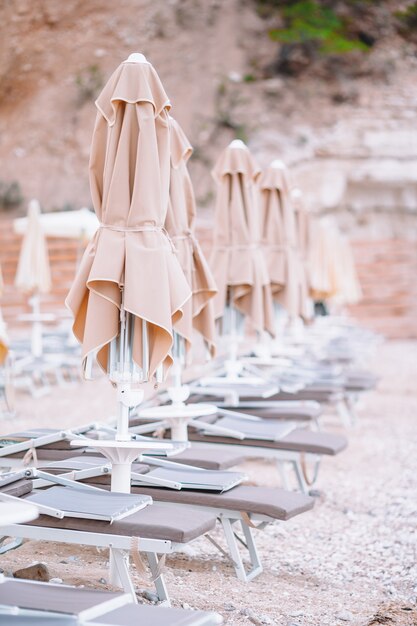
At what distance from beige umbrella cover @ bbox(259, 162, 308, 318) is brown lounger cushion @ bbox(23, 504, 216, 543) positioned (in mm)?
5313

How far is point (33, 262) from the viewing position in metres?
11.9

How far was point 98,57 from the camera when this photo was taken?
113 ft

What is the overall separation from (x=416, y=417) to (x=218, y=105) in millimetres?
21643

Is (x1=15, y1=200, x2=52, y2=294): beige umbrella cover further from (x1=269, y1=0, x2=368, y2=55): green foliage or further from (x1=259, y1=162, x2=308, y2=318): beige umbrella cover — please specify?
(x1=269, y1=0, x2=368, y2=55): green foliage

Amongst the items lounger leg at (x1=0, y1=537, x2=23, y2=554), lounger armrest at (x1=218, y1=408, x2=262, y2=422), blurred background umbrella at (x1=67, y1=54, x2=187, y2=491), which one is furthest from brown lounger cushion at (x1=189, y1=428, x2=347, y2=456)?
lounger leg at (x1=0, y1=537, x2=23, y2=554)

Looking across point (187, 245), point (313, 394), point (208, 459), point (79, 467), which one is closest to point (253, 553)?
point (208, 459)

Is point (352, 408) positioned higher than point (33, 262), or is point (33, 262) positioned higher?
point (33, 262)

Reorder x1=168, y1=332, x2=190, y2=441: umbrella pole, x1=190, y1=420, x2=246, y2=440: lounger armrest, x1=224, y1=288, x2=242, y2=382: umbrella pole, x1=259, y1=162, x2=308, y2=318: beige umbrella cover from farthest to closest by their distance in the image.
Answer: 1. x1=259, y1=162, x2=308, y2=318: beige umbrella cover
2. x1=224, y1=288, x2=242, y2=382: umbrella pole
3. x1=190, y1=420, x2=246, y2=440: lounger armrest
4. x1=168, y1=332, x2=190, y2=441: umbrella pole

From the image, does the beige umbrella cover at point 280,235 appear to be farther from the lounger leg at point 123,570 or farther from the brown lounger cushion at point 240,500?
the lounger leg at point 123,570

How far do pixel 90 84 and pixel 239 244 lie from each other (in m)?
25.8

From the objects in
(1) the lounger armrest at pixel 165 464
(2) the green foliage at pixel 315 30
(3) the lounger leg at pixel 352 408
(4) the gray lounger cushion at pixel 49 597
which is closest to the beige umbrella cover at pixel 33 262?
(3) the lounger leg at pixel 352 408

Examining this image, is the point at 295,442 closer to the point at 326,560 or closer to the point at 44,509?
the point at 326,560

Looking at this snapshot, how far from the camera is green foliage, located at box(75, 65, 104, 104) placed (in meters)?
31.6

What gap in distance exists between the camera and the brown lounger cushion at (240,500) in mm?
4090
